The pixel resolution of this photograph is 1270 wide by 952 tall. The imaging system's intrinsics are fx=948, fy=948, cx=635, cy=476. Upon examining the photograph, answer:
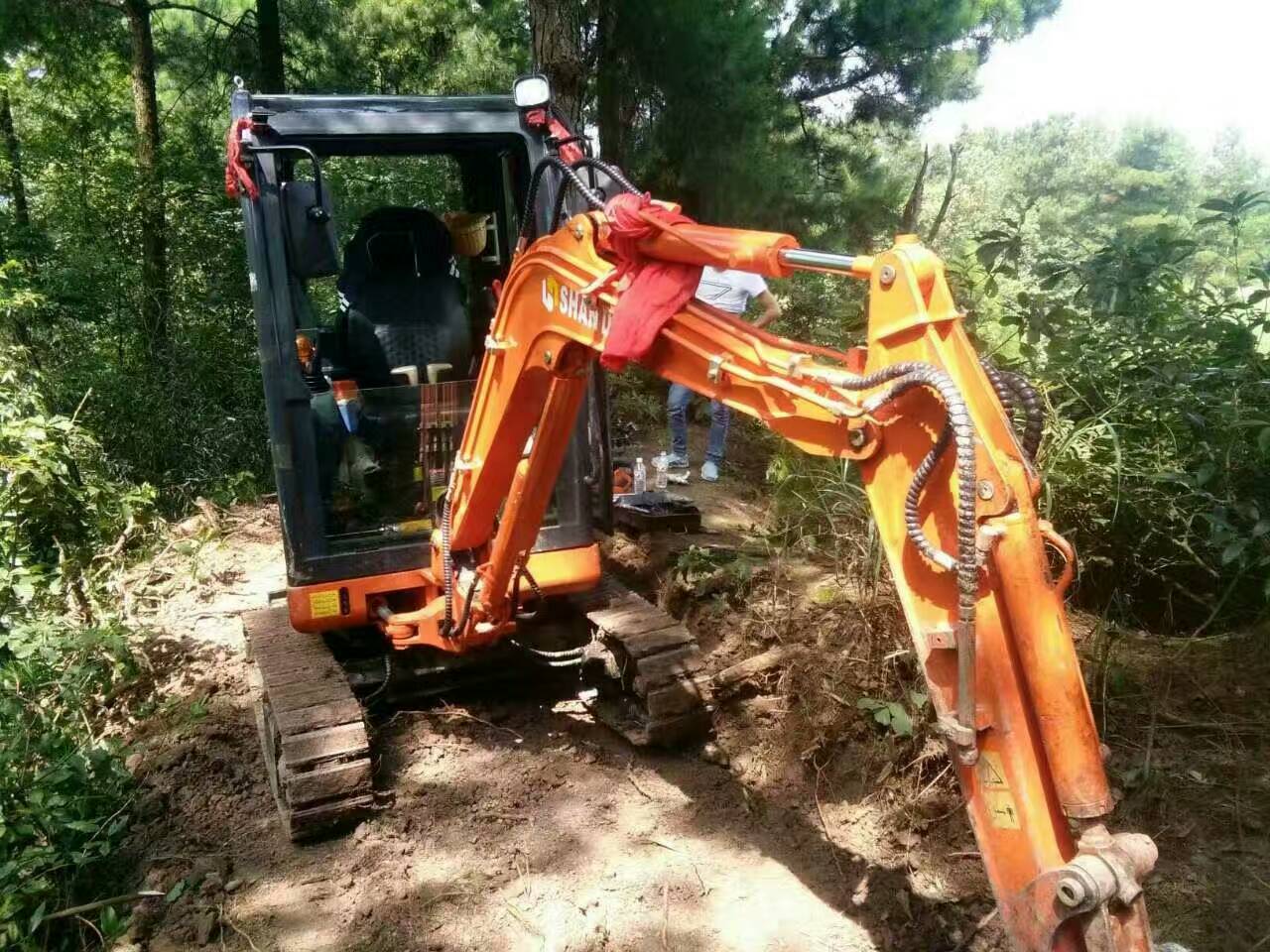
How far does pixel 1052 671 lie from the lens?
1668 millimetres

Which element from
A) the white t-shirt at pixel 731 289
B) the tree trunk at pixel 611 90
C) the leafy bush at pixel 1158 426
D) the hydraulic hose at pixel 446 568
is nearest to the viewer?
the leafy bush at pixel 1158 426

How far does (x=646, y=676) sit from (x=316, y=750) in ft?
4.08

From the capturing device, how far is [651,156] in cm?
870

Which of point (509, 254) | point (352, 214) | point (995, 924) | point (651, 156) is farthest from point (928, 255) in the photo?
point (352, 214)

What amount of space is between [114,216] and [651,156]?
494cm

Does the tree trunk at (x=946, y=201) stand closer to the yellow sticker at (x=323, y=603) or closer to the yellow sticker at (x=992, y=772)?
the yellow sticker at (x=323, y=603)

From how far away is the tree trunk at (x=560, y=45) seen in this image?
5941 millimetres

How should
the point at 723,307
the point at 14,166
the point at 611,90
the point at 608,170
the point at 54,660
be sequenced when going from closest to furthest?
1. the point at 608,170
2. the point at 54,660
3. the point at 723,307
4. the point at 611,90
5. the point at 14,166

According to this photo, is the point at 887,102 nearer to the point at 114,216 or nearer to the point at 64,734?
the point at 114,216

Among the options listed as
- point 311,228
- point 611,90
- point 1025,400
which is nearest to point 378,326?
point 311,228

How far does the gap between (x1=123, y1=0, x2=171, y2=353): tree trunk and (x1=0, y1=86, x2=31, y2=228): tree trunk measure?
1355 millimetres

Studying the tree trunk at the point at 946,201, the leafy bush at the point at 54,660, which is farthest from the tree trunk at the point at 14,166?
the tree trunk at the point at 946,201

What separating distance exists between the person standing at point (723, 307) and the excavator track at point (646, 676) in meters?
2.56

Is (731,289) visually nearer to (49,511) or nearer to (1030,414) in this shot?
(49,511)
